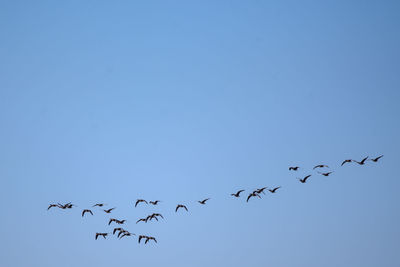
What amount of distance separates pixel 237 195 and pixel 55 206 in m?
21.8

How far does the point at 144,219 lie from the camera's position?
2498 inches

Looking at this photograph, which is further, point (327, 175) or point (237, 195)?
point (237, 195)

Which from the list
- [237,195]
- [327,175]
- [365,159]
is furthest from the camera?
[237,195]

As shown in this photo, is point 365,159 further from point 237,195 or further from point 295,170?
point 237,195

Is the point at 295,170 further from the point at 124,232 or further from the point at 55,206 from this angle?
the point at 55,206

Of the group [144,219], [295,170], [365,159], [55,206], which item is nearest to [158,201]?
[144,219]

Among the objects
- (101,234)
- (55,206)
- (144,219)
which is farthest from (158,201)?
(55,206)

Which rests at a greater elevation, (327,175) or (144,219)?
(327,175)

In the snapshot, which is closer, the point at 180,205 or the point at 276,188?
the point at 276,188

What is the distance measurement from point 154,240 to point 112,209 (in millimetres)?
6337

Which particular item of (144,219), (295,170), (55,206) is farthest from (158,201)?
(295,170)

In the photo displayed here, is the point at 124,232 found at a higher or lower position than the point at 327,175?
lower

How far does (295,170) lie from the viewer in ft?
195

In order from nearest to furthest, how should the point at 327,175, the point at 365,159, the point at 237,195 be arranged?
1. the point at 365,159
2. the point at 327,175
3. the point at 237,195
